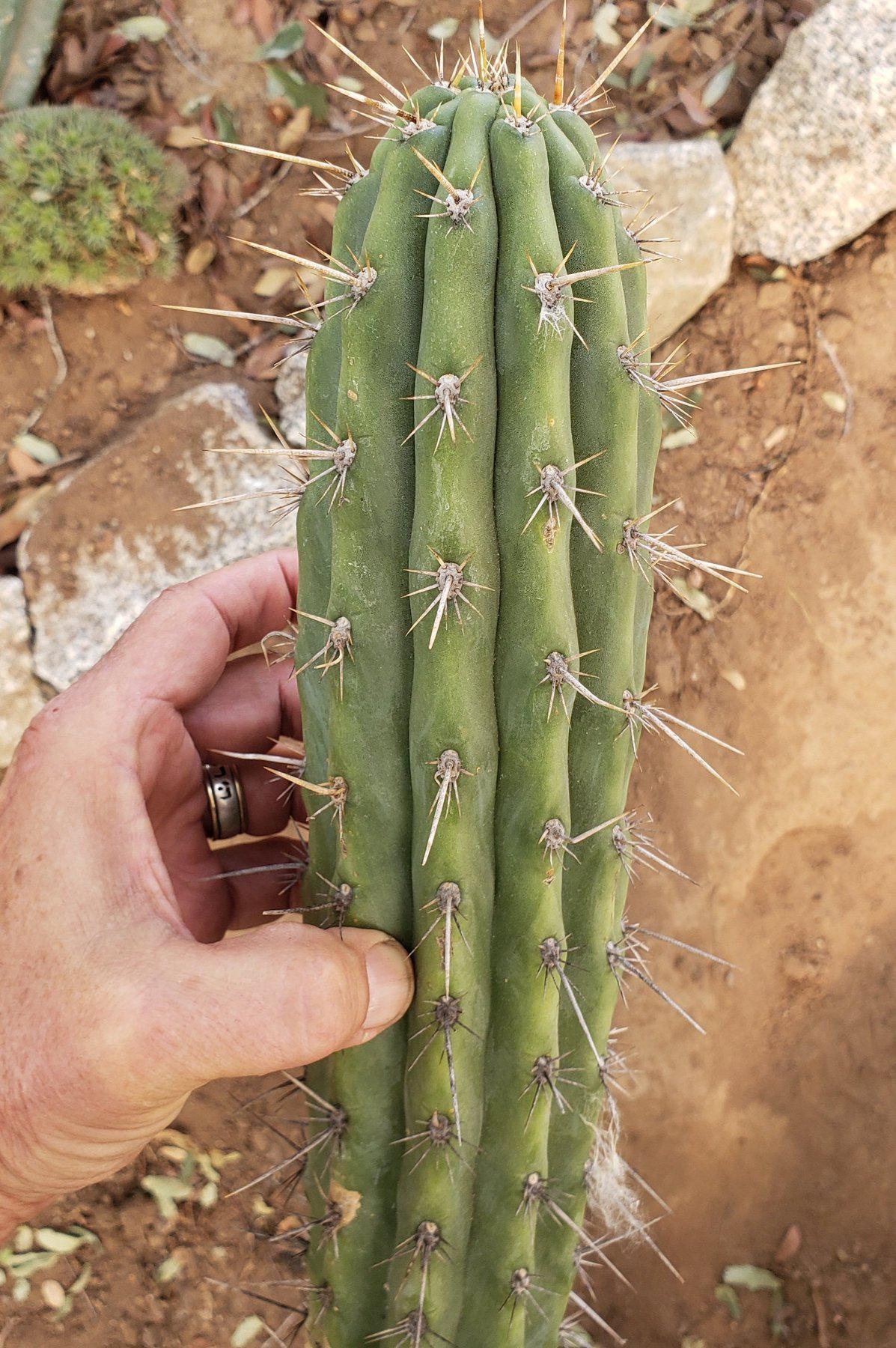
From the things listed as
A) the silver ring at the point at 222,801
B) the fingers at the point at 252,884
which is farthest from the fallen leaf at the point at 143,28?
the fingers at the point at 252,884

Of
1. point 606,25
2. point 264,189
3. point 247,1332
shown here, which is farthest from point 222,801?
point 606,25

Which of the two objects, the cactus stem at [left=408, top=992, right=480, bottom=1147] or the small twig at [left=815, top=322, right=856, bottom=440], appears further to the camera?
the small twig at [left=815, top=322, right=856, bottom=440]

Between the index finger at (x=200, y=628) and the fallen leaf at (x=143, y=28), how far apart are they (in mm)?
1993

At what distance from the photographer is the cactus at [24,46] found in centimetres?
301

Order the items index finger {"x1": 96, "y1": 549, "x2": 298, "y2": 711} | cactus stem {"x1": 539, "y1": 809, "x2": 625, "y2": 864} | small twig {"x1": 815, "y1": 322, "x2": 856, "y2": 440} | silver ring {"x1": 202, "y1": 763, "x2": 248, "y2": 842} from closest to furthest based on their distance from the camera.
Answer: cactus stem {"x1": 539, "y1": 809, "x2": 625, "y2": 864}, index finger {"x1": 96, "y1": 549, "x2": 298, "y2": 711}, silver ring {"x1": 202, "y1": 763, "x2": 248, "y2": 842}, small twig {"x1": 815, "y1": 322, "x2": 856, "y2": 440}

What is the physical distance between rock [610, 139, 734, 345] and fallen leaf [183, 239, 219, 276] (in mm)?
1266

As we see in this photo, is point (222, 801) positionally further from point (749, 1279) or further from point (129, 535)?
point (749, 1279)

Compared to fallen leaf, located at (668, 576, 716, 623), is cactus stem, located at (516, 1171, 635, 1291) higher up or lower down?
higher up

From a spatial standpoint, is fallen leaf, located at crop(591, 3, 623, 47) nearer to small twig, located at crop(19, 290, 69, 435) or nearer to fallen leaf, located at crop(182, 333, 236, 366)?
fallen leaf, located at crop(182, 333, 236, 366)

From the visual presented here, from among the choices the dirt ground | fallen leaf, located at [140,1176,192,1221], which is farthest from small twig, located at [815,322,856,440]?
fallen leaf, located at [140,1176,192,1221]

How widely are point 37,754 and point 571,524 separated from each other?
99cm

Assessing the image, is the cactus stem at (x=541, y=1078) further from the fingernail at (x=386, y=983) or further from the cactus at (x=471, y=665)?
the fingernail at (x=386, y=983)

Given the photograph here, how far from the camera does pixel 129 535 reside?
298cm

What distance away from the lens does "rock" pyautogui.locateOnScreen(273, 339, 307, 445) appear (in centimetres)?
305
